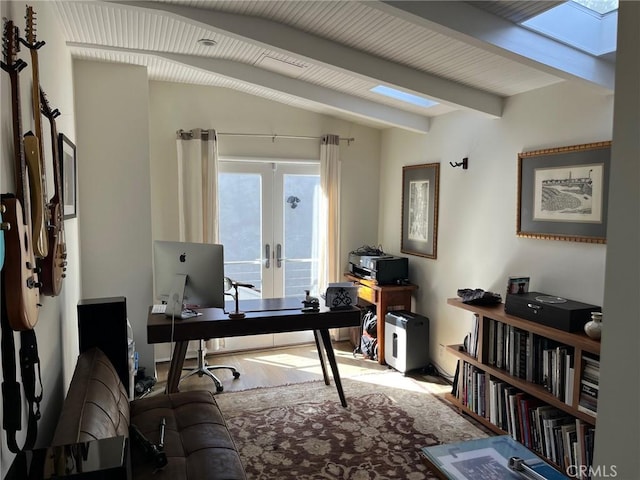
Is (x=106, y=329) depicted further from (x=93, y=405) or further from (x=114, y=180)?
(x=114, y=180)

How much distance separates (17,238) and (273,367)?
10.7 ft

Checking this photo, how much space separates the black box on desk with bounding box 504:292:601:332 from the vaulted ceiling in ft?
3.97

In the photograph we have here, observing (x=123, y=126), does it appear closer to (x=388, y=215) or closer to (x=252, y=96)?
(x=252, y=96)

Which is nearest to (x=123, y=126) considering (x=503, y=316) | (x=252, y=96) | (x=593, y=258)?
(x=252, y=96)

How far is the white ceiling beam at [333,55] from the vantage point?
97.1 inches

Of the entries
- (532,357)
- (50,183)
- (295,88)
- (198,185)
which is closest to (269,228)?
(198,185)

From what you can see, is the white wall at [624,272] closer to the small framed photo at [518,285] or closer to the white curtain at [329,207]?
the small framed photo at [518,285]

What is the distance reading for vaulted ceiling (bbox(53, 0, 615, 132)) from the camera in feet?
7.25

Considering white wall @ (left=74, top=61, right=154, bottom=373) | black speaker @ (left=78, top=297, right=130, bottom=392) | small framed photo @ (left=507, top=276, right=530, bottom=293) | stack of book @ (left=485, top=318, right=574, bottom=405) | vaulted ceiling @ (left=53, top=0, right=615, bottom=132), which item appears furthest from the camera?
white wall @ (left=74, top=61, right=154, bottom=373)

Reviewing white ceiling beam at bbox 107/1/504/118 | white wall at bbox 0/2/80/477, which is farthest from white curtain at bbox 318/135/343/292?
white wall at bbox 0/2/80/477

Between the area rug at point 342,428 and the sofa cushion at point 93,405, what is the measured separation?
38.2 inches

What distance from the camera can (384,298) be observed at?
427 cm

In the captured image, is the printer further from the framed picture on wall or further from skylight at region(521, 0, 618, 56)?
skylight at region(521, 0, 618, 56)

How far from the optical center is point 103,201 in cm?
358
